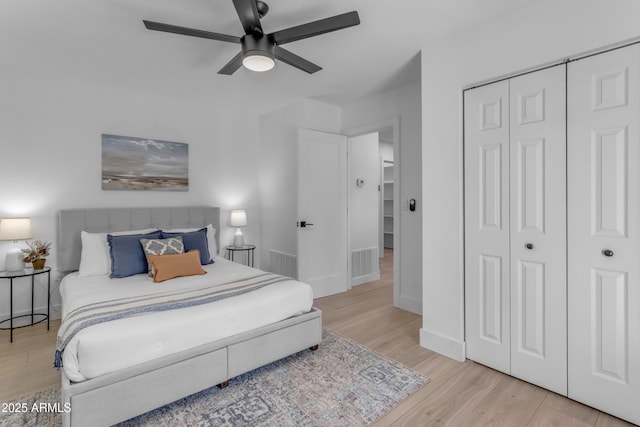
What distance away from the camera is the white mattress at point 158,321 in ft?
5.65

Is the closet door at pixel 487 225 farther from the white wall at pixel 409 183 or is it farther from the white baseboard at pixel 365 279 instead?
the white baseboard at pixel 365 279

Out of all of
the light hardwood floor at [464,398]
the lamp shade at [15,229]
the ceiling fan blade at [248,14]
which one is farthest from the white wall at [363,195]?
the lamp shade at [15,229]

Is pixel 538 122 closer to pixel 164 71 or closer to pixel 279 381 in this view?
pixel 279 381

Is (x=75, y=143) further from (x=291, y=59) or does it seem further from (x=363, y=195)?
(x=363, y=195)

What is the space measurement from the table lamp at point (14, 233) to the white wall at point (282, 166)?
267 cm

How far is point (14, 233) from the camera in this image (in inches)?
119

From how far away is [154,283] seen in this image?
276cm

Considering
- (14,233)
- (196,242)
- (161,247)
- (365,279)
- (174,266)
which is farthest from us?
(365,279)

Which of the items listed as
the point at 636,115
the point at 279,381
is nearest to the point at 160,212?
the point at 279,381

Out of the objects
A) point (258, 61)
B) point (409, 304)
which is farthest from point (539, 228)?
point (258, 61)

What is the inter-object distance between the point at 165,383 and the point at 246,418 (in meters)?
0.52

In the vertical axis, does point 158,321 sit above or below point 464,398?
above

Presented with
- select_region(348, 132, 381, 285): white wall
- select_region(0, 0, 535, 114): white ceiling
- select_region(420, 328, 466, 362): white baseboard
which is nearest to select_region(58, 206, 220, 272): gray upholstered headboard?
select_region(0, 0, 535, 114): white ceiling

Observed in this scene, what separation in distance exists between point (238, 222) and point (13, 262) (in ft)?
7.50
